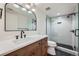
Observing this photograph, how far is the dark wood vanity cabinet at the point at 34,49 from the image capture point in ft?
2.90

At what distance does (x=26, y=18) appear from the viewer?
56.4 inches

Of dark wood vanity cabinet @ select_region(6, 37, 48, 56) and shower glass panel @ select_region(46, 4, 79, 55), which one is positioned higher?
shower glass panel @ select_region(46, 4, 79, 55)

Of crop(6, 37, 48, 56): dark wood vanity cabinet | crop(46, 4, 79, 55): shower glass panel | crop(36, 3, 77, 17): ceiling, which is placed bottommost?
crop(6, 37, 48, 56): dark wood vanity cabinet

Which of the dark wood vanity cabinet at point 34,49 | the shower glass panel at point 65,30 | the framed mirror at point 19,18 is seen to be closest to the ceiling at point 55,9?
the shower glass panel at point 65,30

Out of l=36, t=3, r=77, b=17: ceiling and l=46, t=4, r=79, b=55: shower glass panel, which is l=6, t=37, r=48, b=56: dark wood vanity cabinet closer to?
l=46, t=4, r=79, b=55: shower glass panel

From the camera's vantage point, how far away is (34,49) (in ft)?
3.88

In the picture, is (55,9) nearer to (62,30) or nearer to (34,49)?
(62,30)

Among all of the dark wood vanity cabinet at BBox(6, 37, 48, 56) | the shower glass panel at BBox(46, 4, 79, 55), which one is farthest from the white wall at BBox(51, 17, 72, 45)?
the dark wood vanity cabinet at BBox(6, 37, 48, 56)

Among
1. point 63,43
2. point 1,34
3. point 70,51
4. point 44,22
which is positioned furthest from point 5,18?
point 70,51

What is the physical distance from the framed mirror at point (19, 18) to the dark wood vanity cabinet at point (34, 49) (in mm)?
356

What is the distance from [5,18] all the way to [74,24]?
107 cm

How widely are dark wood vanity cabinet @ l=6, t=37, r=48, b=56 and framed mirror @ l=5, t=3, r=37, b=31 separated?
356 millimetres

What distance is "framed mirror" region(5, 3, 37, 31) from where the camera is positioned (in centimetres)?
122

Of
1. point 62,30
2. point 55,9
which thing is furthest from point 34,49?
point 55,9
